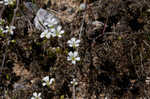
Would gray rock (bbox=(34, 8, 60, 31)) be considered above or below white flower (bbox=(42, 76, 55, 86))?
above

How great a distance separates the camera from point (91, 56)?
3.07 meters

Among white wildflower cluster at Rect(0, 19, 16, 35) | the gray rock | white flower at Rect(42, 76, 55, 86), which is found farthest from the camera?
the gray rock

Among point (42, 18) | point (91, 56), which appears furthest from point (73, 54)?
point (42, 18)

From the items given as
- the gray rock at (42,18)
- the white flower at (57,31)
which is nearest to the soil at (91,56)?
the gray rock at (42,18)

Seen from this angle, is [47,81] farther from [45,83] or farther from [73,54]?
[73,54]

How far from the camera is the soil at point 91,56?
2.93 m

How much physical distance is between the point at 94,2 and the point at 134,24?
77 centimetres

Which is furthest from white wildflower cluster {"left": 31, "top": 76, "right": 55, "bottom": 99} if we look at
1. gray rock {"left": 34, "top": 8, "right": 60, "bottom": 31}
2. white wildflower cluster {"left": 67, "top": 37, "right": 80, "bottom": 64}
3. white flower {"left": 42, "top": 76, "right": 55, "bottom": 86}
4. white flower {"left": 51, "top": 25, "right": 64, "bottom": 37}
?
gray rock {"left": 34, "top": 8, "right": 60, "bottom": 31}

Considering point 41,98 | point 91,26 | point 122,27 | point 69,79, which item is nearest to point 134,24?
point 122,27

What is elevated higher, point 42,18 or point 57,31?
point 42,18

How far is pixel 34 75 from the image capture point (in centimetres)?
310

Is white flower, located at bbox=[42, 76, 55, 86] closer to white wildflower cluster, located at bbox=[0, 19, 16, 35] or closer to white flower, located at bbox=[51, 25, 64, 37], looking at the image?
white flower, located at bbox=[51, 25, 64, 37]

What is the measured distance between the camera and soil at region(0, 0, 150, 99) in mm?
2932

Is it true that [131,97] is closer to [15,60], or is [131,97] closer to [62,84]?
[62,84]
